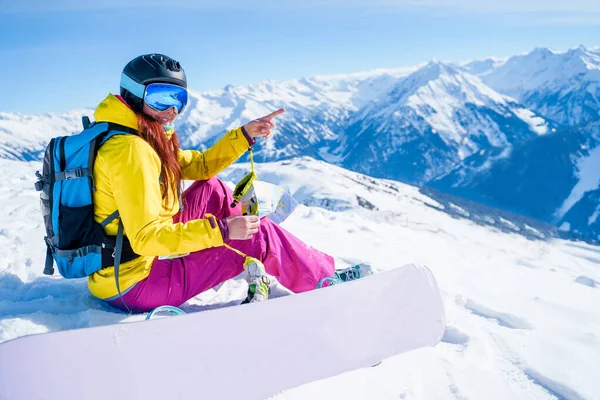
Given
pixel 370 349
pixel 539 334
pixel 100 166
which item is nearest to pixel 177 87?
pixel 100 166

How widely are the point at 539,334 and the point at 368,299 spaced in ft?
8.26

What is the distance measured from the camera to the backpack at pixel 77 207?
3414 millimetres

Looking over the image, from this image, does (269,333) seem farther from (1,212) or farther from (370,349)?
(1,212)

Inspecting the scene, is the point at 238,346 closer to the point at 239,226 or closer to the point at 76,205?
the point at 239,226

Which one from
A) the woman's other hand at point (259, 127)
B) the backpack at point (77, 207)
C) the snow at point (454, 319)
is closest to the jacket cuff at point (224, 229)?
the backpack at point (77, 207)

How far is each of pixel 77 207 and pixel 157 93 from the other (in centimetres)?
115

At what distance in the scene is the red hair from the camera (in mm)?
3621

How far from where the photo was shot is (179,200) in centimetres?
409

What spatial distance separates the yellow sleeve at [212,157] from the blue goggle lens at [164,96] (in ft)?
3.55

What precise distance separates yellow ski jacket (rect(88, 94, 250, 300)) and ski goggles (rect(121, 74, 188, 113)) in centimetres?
18

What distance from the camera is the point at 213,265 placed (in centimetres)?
419

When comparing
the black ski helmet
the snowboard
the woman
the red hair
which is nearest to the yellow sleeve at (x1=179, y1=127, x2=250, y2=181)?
the woman

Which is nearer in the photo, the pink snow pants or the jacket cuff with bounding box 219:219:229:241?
the jacket cuff with bounding box 219:219:229:241

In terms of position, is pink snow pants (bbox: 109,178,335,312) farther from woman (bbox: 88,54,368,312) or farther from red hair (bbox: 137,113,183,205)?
red hair (bbox: 137,113,183,205)
